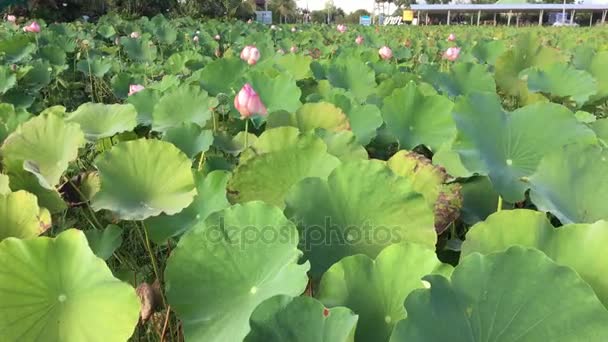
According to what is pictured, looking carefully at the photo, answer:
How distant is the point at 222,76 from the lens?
4.59 feet

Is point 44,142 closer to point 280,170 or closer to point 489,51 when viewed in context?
point 280,170

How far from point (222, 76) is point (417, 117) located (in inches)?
25.5

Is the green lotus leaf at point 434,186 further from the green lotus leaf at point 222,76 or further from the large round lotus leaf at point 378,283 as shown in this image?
the green lotus leaf at point 222,76

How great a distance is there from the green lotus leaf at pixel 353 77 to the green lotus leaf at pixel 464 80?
7.0 inches

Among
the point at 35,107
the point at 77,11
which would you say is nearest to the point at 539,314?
the point at 35,107

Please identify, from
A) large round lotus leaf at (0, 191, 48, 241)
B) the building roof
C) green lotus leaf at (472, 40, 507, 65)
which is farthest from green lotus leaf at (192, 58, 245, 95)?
the building roof

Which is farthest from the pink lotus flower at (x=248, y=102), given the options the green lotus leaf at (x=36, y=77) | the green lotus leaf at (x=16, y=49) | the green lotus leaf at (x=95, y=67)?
the green lotus leaf at (x=16, y=49)

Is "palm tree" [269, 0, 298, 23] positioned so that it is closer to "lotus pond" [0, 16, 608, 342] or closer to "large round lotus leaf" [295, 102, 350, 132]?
"large round lotus leaf" [295, 102, 350, 132]

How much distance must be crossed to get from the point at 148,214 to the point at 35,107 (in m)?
1.54

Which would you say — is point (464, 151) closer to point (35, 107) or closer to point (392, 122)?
point (392, 122)

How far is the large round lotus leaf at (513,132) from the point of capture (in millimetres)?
697

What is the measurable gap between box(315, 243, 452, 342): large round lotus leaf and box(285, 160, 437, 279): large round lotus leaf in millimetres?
86

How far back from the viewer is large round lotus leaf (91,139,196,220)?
2.14 ft

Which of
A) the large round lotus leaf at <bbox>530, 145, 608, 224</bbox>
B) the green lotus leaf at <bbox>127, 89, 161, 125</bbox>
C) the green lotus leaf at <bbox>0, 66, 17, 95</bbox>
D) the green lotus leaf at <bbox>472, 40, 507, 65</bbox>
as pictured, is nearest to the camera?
the large round lotus leaf at <bbox>530, 145, 608, 224</bbox>
